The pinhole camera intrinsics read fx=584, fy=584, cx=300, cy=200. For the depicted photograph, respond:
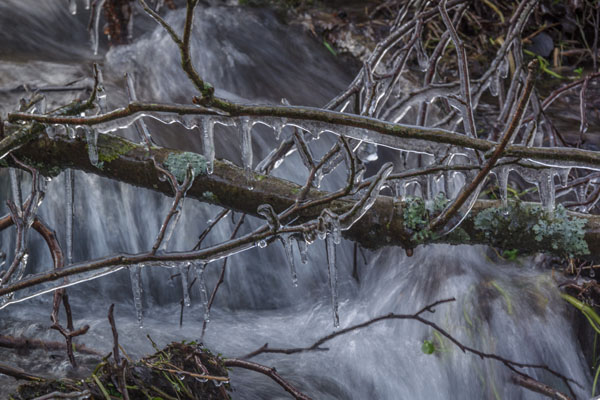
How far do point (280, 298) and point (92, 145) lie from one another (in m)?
2.08

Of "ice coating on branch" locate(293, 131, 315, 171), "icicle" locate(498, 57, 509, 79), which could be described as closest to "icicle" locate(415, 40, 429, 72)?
"icicle" locate(498, 57, 509, 79)

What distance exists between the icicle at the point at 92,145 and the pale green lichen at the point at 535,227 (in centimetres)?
130

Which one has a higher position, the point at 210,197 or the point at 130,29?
the point at 130,29

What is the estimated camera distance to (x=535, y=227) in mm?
2016

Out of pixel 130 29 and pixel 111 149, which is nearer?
pixel 111 149

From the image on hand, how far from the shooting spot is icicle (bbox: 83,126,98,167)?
72.2 inches

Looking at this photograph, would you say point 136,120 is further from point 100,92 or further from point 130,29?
point 130,29

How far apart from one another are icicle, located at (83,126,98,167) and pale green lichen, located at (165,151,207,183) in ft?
0.77

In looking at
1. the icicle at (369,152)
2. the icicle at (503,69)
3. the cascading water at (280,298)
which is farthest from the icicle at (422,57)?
the cascading water at (280,298)

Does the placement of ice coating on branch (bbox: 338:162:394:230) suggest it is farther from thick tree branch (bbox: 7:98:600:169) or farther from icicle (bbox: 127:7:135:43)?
icicle (bbox: 127:7:135:43)

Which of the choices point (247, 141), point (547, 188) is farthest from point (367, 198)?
point (547, 188)

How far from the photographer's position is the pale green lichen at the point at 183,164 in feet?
6.45

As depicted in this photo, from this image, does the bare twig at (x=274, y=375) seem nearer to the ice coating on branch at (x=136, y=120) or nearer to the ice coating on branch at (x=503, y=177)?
the ice coating on branch at (x=136, y=120)

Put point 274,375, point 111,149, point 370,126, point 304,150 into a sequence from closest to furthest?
point 370,126, point 304,150, point 111,149, point 274,375
